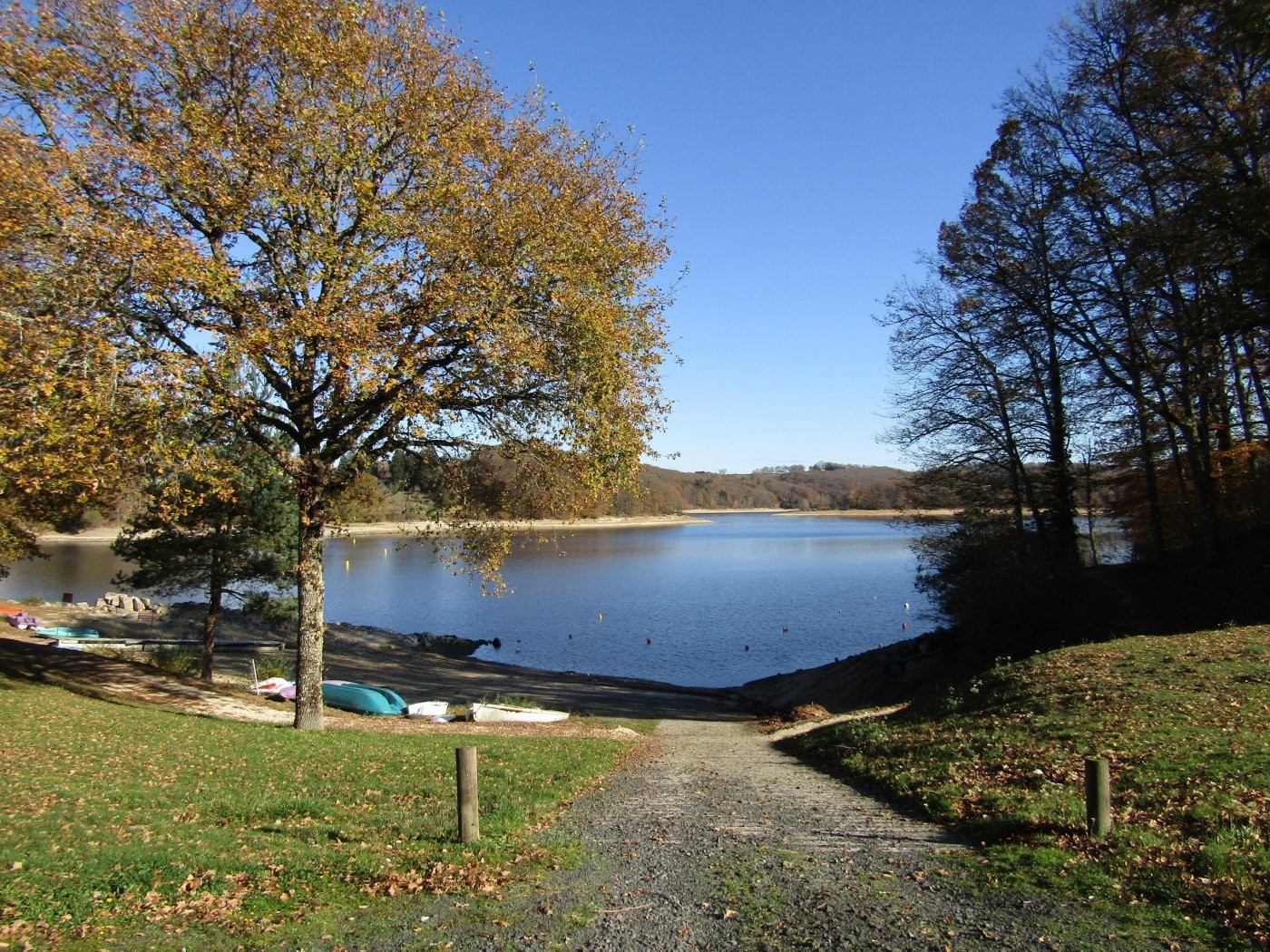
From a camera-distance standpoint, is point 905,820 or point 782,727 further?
point 782,727

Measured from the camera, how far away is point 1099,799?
6.33 m

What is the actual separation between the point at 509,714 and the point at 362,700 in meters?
4.39

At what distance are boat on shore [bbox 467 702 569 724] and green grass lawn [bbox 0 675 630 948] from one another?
669 centimetres

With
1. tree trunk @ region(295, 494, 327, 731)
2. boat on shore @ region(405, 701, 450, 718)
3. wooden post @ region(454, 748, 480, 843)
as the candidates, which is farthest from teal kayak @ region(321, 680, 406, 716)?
wooden post @ region(454, 748, 480, 843)

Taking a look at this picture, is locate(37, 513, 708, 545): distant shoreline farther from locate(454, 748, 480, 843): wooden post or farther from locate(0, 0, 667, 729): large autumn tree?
locate(454, 748, 480, 843): wooden post

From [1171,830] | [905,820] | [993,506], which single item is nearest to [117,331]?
[905,820]

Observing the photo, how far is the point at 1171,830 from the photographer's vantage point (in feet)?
20.4

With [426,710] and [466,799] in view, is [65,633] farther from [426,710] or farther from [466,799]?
[466,799]

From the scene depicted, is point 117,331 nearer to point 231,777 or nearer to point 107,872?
point 231,777

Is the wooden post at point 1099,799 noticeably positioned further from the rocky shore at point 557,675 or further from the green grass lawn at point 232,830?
the rocky shore at point 557,675

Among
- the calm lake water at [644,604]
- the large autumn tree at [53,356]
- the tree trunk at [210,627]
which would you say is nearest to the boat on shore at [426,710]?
the calm lake water at [644,604]

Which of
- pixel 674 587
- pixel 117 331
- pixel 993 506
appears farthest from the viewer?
pixel 674 587

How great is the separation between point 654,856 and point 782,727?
1332 cm

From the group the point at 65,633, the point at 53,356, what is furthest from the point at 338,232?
the point at 65,633
